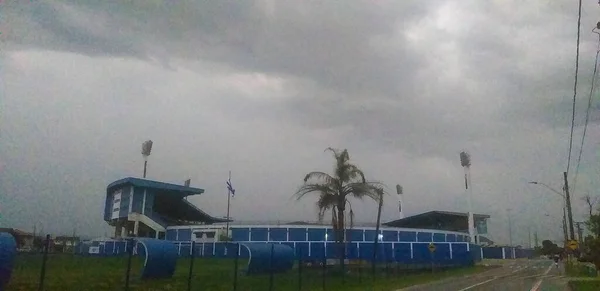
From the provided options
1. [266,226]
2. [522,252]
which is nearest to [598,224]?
[266,226]

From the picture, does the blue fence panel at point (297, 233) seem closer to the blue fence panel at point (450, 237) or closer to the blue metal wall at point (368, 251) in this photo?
the blue metal wall at point (368, 251)

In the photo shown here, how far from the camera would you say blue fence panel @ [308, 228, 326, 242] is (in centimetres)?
7944

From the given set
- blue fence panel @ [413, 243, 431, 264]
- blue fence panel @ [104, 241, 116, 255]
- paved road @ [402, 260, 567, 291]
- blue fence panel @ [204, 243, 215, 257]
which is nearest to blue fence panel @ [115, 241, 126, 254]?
blue fence panel @ [104, 241, 116, 255]

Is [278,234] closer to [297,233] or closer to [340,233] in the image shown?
[297,233]

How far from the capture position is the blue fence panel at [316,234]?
3127 inches

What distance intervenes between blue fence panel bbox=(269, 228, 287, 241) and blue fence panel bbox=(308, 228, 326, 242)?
3692mm

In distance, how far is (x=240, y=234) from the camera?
81.6 m

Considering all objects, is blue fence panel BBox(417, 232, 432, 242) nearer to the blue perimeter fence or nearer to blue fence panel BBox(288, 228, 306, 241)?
the blue perimeter fence

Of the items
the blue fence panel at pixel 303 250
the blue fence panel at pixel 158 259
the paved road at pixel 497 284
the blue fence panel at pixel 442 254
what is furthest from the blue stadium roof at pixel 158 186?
the blue fence panel at pixel 158 259

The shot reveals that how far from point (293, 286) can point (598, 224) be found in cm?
1998

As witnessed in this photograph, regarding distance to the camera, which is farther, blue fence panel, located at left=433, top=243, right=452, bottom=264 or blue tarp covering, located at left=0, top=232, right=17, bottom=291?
blue fence panel, located at left=433, top=243, right=452, bottom=264

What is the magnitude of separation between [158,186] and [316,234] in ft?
86.6

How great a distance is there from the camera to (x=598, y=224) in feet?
106

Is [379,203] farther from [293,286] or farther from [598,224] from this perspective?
[598,224]
